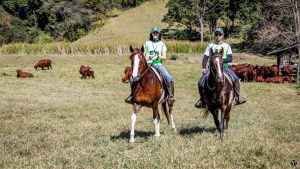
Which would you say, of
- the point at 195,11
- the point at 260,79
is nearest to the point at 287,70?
the point at 260,79

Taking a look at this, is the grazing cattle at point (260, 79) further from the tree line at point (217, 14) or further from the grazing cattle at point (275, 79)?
the tree line at point (217, 14)

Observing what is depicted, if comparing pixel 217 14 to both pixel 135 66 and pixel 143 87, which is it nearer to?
pixel 143 87

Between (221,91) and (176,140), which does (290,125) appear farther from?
(176,140)

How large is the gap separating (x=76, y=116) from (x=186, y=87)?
1613cm

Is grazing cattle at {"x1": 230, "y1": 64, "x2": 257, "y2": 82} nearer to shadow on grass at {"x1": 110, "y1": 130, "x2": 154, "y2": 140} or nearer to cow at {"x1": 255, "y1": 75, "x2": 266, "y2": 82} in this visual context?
cow at {"x1": 255, "y1": 75, "x2": 266, "y2": 82}

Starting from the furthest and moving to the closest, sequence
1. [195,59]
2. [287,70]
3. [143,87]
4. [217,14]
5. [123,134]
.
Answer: [217,14] → [195,59] → [287,70] → [123,134] → [143,87]

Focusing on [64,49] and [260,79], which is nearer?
[260,79]

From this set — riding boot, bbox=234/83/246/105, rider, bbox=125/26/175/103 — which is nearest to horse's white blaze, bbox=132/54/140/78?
rider, bbox=125/26/175/103

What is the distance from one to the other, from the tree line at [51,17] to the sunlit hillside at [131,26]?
6004mm

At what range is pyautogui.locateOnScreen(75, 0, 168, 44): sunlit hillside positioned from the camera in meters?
84.2

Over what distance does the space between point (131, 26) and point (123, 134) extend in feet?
273

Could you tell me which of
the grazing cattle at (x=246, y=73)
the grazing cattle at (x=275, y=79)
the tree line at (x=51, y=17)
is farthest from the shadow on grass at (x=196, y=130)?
the tree line at (x=51, y=17)

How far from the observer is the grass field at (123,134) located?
8.01 metres

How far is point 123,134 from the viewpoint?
11.9m
